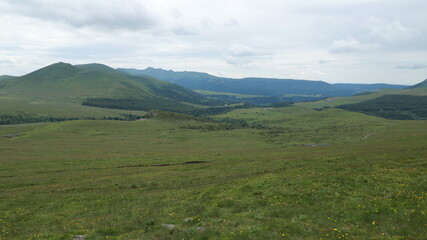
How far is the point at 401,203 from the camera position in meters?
18.8

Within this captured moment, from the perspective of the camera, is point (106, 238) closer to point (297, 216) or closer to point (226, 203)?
point (226, 203)

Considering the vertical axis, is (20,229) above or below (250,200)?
below

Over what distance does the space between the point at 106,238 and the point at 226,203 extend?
9642mm

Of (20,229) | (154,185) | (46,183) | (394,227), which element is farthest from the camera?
(46,183)

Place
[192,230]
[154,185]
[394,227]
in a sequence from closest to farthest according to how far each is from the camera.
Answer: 1. [394,227]
2. [192,230]
3. [154,185]

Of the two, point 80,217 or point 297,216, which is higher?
point 297,216

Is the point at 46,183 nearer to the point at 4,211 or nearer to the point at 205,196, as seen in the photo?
the point at 4,211

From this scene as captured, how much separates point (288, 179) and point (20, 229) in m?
24.0

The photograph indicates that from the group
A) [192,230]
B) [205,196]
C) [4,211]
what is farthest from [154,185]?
[192,230]

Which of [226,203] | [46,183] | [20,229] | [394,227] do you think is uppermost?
[394,227]

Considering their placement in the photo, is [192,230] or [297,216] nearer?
[192,230]

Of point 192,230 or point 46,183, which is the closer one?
point 192,230

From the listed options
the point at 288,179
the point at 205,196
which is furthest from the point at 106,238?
the point at 288,179

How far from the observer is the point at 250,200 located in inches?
939
